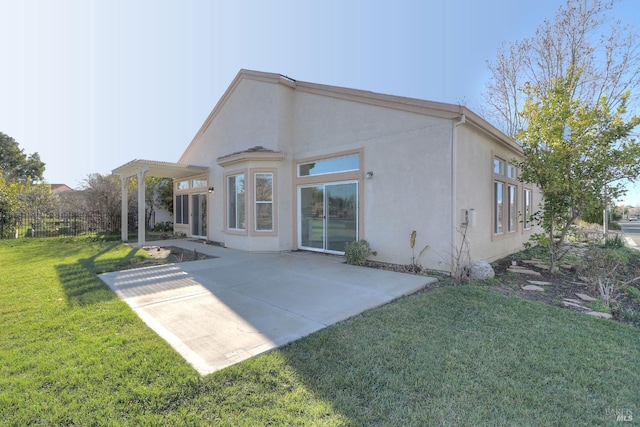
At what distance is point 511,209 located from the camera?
34.6ft

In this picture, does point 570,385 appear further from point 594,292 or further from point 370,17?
point 370,17

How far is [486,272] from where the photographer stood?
271 inches

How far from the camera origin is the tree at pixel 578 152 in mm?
7043

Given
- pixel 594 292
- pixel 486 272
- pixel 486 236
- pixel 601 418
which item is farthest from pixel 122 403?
pixel 486 236

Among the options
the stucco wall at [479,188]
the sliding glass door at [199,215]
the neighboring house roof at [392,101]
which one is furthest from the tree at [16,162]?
the stucco wall at [479,188]

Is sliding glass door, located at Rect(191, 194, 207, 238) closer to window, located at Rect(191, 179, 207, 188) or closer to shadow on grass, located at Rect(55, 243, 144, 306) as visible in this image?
window, located at Rect(191, 179, 207, 188)

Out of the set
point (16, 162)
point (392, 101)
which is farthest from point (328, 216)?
point (16, 162)

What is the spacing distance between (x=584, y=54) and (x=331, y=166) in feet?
47.3

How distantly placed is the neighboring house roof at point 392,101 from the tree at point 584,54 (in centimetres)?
653

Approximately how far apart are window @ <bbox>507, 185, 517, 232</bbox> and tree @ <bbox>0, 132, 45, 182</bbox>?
148 ft

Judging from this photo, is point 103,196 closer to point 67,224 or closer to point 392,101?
point 67,224

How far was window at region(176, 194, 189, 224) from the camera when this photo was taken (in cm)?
1586

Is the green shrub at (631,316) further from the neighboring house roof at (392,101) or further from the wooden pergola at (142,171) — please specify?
the wooden pergola at (142,171)

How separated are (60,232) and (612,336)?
21632mm
